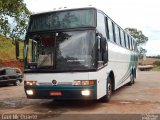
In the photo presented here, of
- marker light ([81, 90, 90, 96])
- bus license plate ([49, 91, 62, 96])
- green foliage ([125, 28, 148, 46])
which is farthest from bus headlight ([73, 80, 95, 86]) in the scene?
green foliage ([125, 28, 148, 46])

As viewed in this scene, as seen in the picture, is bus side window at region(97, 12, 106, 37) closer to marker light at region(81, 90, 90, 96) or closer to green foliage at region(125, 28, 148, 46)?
marker light at region(81, 90, 90, 96)

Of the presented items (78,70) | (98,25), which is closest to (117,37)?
(98,25)

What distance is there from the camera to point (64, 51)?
11.3 m

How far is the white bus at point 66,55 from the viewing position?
435 inches

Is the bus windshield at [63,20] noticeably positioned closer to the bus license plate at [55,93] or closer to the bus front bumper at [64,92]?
the bus front bumper at [64,92]

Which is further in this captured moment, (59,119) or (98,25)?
(98,25)

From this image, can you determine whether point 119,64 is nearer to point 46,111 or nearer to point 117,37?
point 117,37

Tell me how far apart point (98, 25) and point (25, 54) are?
271 centimetres

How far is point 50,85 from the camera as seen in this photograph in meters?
11.3

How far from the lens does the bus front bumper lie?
1099 cm

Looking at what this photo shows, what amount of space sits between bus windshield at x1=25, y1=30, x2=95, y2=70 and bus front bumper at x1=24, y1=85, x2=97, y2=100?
0.65 meters

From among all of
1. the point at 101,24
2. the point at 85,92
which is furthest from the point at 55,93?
the point at 101,24

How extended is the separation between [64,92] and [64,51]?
4.42 ft

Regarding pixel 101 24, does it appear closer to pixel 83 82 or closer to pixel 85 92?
pixel 83 82
